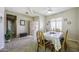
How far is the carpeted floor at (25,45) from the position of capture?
216 centimetres

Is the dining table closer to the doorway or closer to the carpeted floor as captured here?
the carpeted floor

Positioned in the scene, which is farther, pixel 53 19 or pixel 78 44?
pixel 53 19

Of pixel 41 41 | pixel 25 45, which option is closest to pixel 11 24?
pixel 25 45

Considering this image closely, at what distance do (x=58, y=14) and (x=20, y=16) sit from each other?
34.3 inches

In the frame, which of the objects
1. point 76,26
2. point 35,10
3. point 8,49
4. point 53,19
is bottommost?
point 8,49

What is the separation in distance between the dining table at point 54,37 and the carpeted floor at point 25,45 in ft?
0.67

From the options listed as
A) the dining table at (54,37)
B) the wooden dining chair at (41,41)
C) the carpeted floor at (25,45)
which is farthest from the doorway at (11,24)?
the dining table at (54,37)

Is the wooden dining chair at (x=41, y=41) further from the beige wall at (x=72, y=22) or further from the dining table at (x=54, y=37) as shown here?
the beige wall at (x=72, y=22)

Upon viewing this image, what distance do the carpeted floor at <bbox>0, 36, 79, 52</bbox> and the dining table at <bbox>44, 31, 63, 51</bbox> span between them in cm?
21

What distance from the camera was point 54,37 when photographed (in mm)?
2221
